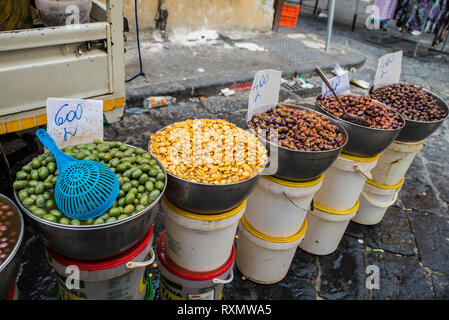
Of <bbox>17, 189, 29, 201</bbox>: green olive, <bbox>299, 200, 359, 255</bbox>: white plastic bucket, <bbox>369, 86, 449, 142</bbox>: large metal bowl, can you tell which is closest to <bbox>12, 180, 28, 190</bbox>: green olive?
<bbox>17, 189, 29, 201</bbox>: green olive

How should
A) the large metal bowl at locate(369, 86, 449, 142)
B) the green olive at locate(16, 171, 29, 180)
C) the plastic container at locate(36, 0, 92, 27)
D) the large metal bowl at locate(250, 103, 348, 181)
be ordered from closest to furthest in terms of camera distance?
the green olive at locate(16, 171, 29, 180) → the large metal bowl at locate(250, 103, 348, 181) → the plastic container at locate(36, 0, 92, 27) → the large metal bowl at locate(369, 86, 449, 142)

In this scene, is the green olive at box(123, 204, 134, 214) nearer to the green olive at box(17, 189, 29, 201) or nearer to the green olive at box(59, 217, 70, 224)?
the green olive at box(59, 217, 70, 224)

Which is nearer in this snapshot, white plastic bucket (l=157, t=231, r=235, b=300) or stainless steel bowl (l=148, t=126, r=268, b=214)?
stainless steel bowl (l=148, t=126, r=268, b=214)

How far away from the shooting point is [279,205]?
7.47 ft

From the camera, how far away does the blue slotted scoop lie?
139cm

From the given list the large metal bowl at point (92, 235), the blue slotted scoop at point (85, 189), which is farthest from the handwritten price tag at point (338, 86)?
the blue slotted scoop at point (85, 189)

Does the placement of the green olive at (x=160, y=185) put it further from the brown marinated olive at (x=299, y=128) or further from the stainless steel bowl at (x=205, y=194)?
the brown marinated olive at (x=299, y=128)

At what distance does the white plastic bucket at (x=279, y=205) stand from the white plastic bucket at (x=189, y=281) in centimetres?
34

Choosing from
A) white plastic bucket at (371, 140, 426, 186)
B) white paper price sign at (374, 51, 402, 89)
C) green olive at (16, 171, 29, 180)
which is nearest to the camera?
green olive at (16, 171, 29, 180)

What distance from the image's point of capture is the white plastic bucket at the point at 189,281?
2076 mm

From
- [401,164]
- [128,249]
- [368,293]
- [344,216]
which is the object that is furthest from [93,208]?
[401,164]

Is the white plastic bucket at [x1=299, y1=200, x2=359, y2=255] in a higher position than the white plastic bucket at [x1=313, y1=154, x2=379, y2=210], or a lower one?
lower

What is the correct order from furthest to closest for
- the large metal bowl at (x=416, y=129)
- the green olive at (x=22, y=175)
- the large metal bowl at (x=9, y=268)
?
the large metal bowl at (x=416, y=129) < the green olive at (x=22, y=175) < the large metal bowl at (x=9, y=268)

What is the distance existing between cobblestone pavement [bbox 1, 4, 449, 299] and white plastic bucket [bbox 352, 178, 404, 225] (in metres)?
0.11
